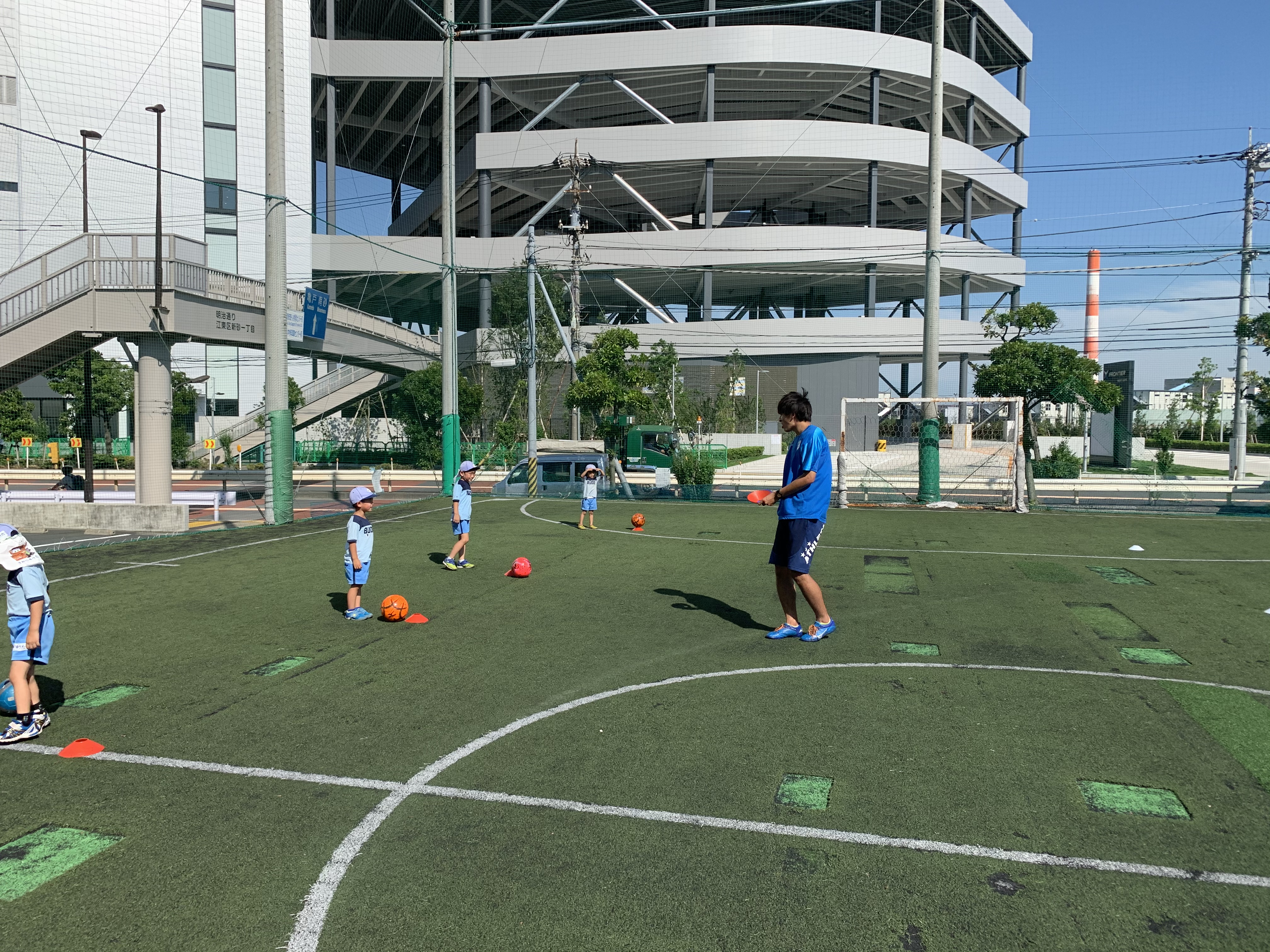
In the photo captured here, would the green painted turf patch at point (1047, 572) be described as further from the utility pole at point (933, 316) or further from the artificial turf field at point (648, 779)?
the utility pole at point (933, 316)

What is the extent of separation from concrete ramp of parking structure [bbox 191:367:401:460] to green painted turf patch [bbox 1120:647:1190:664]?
45.6 m

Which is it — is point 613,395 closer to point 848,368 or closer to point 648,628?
point 648,628

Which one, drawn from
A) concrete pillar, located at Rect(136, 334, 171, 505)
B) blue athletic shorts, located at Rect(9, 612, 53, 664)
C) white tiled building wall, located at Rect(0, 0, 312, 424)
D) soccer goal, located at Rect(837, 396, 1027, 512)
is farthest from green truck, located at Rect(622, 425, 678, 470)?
blue athletic shorts, located at Rect(9, 612, 53, 664)

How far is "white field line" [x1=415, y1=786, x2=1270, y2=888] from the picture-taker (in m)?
3.84

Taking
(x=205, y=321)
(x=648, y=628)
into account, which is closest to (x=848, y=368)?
(x=205, y=321)

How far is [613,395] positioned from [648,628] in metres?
23.6

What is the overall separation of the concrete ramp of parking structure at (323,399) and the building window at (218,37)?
19.6 m

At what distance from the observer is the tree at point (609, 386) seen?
31953mm

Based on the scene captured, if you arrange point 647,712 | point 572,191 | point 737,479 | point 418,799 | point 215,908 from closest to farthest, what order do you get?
1. point 215,908
2. point 418,799
3. point 647,712
4. point 737,479
5. point 572,191

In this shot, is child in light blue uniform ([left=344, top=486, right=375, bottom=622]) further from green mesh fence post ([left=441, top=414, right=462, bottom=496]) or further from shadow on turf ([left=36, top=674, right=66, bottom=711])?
green mesh fence post ([left=441, top=414, right=462, bottom=496])

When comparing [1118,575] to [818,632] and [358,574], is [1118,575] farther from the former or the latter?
[358,574]

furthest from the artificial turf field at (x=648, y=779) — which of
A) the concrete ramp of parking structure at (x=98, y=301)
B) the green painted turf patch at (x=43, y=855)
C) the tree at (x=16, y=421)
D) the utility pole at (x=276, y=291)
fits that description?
the tree at (x=16, y=421)

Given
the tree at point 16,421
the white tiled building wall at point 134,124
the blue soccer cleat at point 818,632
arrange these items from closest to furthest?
the blue soccer cleat at point 818,632 < the white tiled building wall at point 134,124 < the tree at point 16,421

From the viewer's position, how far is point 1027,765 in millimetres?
5098
